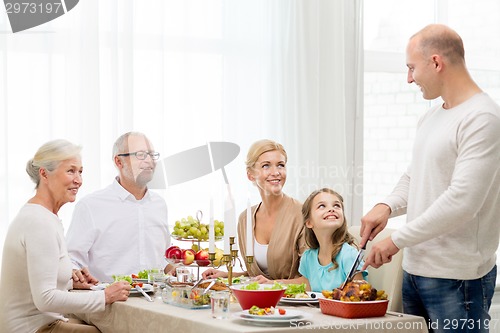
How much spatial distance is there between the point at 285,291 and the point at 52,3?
2120mm

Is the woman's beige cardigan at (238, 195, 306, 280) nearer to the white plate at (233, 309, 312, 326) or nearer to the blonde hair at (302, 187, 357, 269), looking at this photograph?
the blonde hair at (302, 187, 357, 269)

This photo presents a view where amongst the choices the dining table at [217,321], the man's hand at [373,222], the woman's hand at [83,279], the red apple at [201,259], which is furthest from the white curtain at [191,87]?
the man's hand at [373,222]

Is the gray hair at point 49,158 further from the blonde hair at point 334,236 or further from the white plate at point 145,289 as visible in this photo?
the blonde hair at point 334,236

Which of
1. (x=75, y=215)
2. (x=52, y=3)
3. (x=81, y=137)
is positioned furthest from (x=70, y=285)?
(x=52, y=3)

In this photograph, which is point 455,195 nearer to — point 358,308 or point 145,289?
point 358,308

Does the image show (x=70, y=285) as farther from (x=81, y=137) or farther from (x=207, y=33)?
(x=207, y=33)

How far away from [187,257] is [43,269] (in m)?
0.54

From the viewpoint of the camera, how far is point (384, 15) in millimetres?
5164

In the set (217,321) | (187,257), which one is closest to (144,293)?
(187,257)

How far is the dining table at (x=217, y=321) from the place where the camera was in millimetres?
2291

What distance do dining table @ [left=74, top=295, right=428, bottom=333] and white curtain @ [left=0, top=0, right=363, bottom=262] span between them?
54.7 inches

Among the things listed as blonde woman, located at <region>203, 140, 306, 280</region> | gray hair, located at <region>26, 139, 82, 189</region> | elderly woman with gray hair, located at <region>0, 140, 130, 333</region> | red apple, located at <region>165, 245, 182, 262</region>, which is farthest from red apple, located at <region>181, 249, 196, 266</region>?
gray hair, located at <region>26, 139, 82, 189</region>

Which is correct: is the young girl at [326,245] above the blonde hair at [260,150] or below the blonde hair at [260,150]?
below

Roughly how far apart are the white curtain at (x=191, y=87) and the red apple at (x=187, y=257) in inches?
47.8
